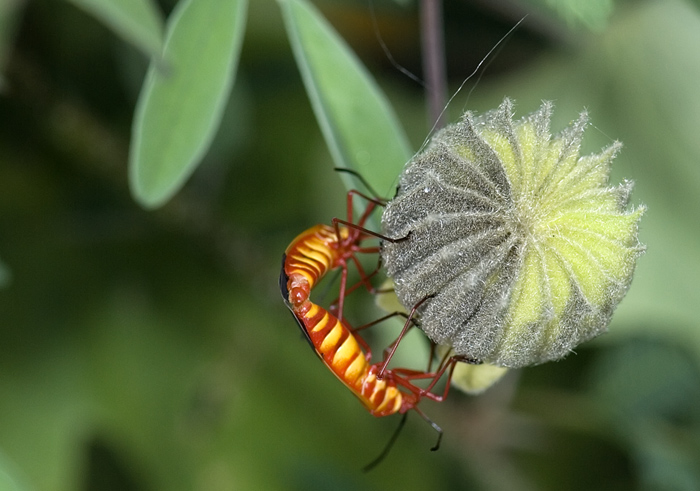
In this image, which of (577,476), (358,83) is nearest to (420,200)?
(358,83)

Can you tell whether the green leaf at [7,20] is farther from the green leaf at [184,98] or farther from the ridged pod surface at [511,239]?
the ridged pod surface at [511,239]

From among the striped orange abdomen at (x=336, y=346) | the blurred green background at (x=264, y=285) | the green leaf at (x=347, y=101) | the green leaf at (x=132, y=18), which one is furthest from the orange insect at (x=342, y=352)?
the blurred green background at (x=264, y=285)

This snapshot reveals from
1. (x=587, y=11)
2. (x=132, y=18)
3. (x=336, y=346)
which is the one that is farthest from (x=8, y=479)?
(x=587, y=11)

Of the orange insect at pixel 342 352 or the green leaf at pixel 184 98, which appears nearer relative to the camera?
the orange insect at pixel 342 352

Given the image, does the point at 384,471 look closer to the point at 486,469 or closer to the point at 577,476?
the point at 486,469

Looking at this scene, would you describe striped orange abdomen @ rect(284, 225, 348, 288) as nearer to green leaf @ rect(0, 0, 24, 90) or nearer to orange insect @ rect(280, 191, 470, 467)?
orange insect @ rect(280, 191, 470, 467)
